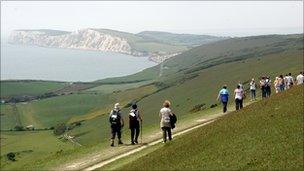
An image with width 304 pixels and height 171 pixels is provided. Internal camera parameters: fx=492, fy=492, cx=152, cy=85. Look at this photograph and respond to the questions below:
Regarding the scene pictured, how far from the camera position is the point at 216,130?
31391 mm

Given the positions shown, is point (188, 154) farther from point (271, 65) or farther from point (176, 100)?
point (271, 65)

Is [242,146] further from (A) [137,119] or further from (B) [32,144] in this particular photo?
(B) [32,144]

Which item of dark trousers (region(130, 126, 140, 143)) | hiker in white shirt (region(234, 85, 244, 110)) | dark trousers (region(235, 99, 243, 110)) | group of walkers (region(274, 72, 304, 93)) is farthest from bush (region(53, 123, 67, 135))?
dark trousers (region(130, 126, 140, 143))

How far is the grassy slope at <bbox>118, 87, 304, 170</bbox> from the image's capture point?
2442 cm

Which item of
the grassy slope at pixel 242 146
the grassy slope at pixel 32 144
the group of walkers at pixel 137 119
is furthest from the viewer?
the grassy slope at pixel 32 144

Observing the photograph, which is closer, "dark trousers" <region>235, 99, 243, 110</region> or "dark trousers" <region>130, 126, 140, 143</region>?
"dark trousers" <region>130, 126, 140, 143</region>

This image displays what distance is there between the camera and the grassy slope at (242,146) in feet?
80.1

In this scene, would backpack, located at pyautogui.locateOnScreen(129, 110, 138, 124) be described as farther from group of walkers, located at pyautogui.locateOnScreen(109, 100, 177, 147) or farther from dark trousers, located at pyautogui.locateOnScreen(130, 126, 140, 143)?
dark trousers, located at pyautogui.locateOnScreen(130, 126, 140, 143)

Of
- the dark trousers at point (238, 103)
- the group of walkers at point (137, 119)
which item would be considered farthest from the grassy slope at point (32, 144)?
the group of walkers at point (137, 119)

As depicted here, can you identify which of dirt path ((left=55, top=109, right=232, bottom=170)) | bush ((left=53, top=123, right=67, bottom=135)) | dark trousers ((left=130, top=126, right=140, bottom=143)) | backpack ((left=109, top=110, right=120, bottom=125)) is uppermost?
backpack ((left=109, top=110, right=120, bottom=125))

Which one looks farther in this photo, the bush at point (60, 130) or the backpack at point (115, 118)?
the bush at point (60, 130)

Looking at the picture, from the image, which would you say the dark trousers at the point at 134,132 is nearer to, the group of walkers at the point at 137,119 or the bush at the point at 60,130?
the group of walkers at the point at 137,119

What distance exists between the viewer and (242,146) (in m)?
27.0

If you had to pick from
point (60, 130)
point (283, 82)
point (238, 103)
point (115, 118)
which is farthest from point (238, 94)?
point (60, 130)
